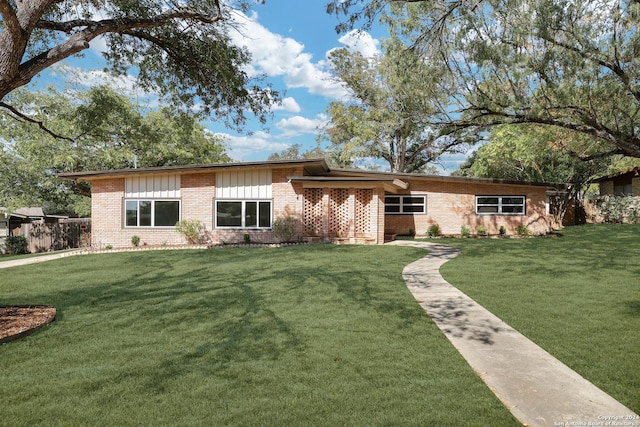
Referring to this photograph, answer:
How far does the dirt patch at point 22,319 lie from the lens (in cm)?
494

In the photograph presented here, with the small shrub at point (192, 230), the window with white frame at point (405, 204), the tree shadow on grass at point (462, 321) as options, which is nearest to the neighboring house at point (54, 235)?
the small shrub at point (192, 230)

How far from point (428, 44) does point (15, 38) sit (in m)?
8.15

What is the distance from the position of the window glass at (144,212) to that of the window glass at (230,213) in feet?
10.6

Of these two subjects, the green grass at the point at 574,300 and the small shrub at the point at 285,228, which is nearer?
the green grass at the point at 574,300

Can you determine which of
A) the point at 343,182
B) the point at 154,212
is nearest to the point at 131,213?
the point at 154,212

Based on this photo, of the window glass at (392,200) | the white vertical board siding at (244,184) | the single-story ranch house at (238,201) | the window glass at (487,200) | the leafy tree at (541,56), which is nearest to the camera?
the leafy tree at (541,56)

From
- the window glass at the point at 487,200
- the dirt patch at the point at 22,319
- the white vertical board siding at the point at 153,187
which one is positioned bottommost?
the dirt patch at the point at 22,319

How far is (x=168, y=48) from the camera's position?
320 inches

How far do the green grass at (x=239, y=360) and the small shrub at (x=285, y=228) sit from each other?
8.13 meters

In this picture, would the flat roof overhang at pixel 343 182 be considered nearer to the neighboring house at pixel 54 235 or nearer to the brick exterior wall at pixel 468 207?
the brick exterior wall at pixel 468 207

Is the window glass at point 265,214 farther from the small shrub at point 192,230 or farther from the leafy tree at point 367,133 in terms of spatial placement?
the leafy tree at point 367,133

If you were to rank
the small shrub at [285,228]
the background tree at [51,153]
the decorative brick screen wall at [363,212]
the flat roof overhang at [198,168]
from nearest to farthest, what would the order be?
the flat roof overhang at [198,168] → the small shrub at [285,228] → the decorative brick screen wall at [363,212] → the background tree at [51,153]

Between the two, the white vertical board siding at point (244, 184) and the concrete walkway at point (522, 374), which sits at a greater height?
the white vertical board siding at point (244, 184)

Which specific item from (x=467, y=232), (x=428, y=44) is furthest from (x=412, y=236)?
(x=428, y=44)
